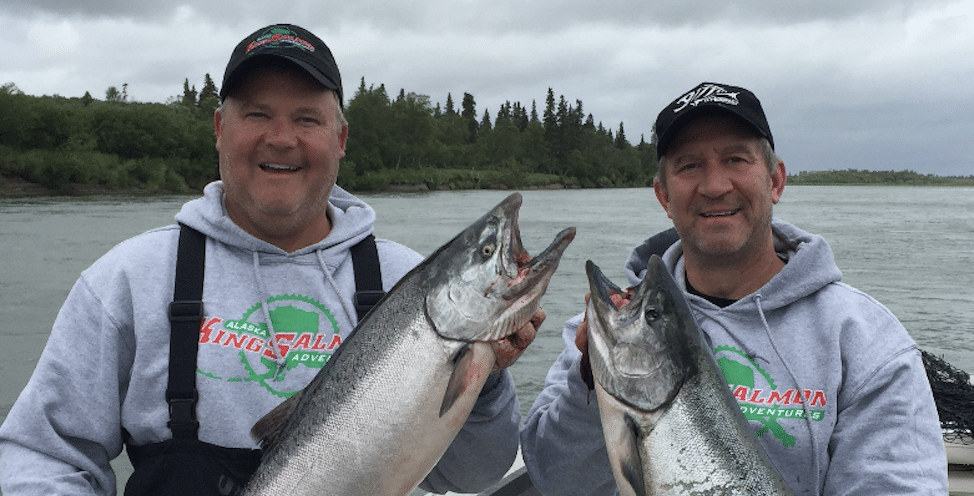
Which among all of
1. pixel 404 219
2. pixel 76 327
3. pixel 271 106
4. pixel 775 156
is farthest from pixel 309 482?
pixel 404 219

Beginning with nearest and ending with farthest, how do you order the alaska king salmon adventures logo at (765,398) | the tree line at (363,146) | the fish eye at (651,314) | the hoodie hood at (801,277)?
the fish eye at (651,314)
the alaska king salmon adventures logo at (765,398)
the hoodie hood at (801,277)
the tree line at (363,146)

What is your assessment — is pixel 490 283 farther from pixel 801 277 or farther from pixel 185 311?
pixel 801 277

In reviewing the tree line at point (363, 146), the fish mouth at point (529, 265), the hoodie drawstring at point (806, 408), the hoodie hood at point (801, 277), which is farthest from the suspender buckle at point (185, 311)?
the tree line at point (363, 146)

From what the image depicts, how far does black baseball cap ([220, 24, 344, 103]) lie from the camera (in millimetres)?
2703

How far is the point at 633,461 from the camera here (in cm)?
205

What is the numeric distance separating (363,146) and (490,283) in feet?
255

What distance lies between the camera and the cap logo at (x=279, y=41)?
2.77 m

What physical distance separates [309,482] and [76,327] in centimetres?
107

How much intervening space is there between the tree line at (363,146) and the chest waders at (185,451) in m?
49.9

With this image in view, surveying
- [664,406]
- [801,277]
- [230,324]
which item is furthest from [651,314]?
[230,324]

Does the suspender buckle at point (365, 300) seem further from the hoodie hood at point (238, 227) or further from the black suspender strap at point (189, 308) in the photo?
the hoodie hood at point (238, 227)

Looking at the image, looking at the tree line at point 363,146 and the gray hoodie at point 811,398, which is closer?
the gray hoodie at point 811,398

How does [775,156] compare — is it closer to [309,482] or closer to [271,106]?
[271,106]

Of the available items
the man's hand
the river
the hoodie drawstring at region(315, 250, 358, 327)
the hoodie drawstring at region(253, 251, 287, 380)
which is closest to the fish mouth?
the man's hand
